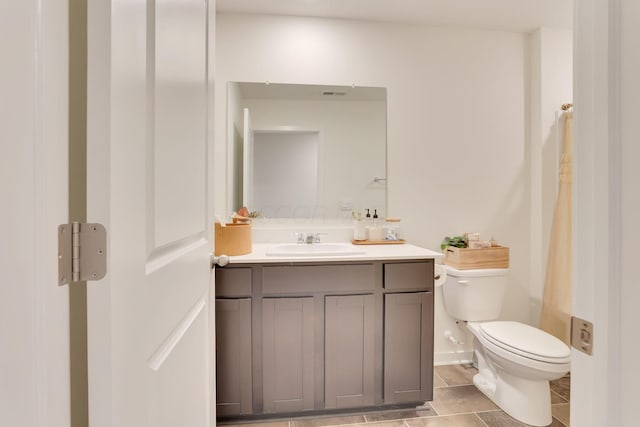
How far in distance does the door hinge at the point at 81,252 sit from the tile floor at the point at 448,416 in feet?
5.40

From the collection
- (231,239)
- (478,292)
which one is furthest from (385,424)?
(231,239)

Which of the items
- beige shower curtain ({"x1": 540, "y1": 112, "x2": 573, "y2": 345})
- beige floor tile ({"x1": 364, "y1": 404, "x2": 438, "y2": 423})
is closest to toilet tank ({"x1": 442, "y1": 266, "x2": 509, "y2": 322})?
beige shower curtain ({"x1": 540, "y1": 112, "x2": 573, "y2": 345})

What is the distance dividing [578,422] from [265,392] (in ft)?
4.86

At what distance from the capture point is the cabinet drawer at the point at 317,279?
1737mm

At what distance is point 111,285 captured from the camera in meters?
0.51

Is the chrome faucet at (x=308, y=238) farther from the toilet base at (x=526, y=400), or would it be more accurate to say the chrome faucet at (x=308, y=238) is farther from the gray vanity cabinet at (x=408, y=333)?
the toilet base at (x=526, y=400)

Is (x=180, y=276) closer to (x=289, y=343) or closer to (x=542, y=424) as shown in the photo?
(x=289, y=343)

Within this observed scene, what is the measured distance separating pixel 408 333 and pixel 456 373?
0.84 m

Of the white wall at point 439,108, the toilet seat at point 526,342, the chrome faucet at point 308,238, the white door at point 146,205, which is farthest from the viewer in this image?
the white wall at point 439,108

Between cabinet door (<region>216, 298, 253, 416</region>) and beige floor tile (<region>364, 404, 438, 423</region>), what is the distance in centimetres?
69

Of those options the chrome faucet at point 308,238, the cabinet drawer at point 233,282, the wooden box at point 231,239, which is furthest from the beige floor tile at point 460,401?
the wooden box at point 231,239

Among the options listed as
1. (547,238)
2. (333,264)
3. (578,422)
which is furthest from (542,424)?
(578,422)

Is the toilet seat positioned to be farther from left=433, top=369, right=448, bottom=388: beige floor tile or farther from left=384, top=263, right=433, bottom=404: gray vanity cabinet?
left=433, top=369, right=448, bottom=388: beige floor tile

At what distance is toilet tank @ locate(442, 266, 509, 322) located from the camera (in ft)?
7.14
